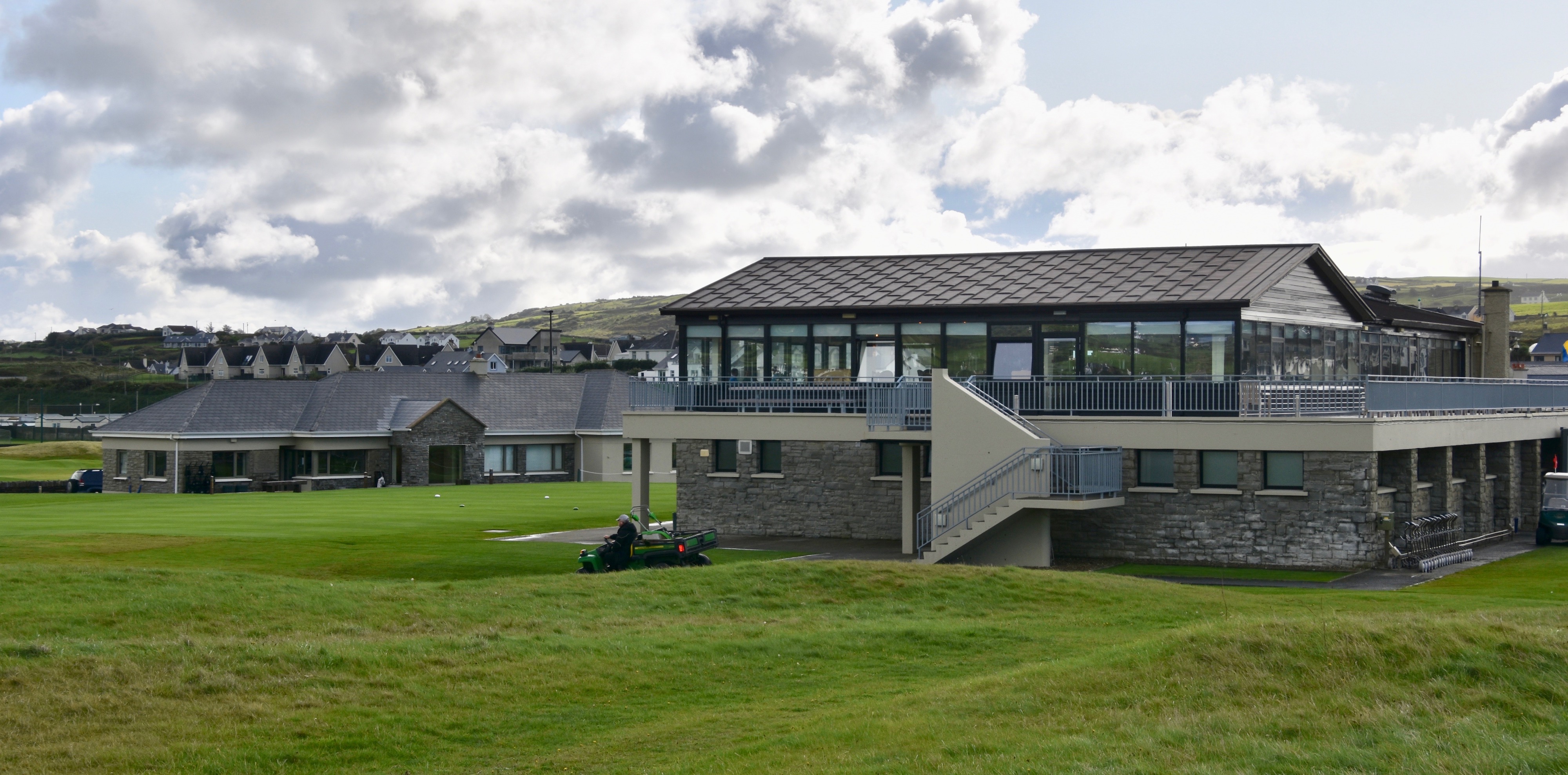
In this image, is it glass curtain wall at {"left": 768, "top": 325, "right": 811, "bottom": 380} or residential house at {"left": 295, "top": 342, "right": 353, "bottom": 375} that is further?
residential house at {"left": 295, "top": 342, "right": 353, "bottom": 375}

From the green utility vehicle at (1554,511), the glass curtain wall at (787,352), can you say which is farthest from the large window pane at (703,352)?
the green utility vehicle at (1554,511)

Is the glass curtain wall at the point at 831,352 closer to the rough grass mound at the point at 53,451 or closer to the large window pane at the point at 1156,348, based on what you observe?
the large window pane at the point at 1156,348

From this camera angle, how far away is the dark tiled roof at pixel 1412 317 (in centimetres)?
4025

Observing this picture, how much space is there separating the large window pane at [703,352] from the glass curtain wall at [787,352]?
1.39 meters

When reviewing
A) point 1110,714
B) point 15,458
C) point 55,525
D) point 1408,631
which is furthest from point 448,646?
point 15,458

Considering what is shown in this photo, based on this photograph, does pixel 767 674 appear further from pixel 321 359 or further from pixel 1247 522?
pixel 321 359

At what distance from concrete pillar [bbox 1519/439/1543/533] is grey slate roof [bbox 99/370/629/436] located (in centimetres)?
3610

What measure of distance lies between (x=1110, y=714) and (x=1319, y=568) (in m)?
17.9

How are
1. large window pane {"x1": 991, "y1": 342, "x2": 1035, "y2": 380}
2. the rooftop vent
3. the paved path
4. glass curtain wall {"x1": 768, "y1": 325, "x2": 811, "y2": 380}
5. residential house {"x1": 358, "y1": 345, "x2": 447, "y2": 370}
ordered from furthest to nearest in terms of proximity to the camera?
1. residential house {"x1": 358, "y1": 345, "x2": 447, "y2": 370}
2. the rooftop vent
3. glass curtain wall {"x1": 768, "y1": 325, "x2": 811, "y2": 380}
4. large window pane {"x1": 991, "y1": 342, "x2": 1035, "y2": 380}
5. the paved path

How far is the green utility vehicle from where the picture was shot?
34.2m

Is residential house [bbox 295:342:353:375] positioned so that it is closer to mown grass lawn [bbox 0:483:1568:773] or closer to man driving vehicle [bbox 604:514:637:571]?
man driving vehicle [bbox 604:514:637:571]

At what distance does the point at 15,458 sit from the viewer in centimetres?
8294

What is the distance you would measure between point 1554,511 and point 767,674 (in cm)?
2667

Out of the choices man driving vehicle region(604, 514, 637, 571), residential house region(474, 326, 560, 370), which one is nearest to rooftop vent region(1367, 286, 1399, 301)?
man driving vehicle region(604, 514, 637, 571)
